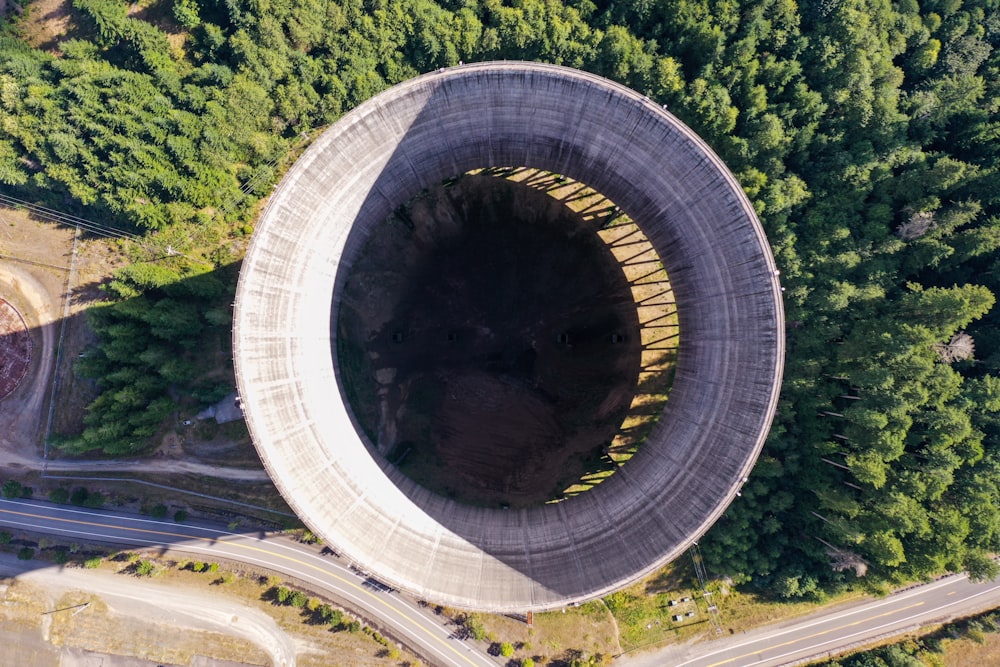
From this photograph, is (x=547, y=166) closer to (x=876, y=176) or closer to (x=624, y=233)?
(x=624, y=233)

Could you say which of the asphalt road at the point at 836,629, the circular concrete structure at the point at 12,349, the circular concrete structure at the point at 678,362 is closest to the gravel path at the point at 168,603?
the circular concrete structure at the point at 12,349

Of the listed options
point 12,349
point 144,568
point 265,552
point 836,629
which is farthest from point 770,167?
point 12,349

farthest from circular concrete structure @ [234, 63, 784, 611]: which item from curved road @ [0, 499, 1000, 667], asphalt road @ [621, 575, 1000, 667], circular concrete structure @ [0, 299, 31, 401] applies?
circular concrete structure @ [0, 299, 31, 401]

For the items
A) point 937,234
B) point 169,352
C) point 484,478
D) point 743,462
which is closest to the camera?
point 743,462

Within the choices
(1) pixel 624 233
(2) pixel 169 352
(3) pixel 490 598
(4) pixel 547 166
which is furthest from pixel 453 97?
(3) pixel 490 598

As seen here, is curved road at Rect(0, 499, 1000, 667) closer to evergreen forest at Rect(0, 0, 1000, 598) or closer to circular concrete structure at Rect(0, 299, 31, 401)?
evergreen forest at Rect(0, 0, 1000, 598)

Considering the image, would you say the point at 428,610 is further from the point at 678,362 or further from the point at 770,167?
the point at 770,167
